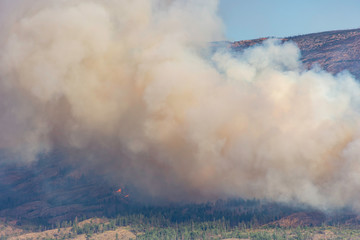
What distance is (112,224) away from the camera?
127000mm

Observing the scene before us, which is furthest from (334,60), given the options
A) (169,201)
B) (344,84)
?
(169,201)

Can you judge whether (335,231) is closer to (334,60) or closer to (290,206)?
(290,206)

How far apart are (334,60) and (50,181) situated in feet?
301

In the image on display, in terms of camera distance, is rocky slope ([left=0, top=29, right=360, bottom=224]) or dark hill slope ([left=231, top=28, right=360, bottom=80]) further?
dark hill slope ([left=231, top=28, right=360, bottom=80])

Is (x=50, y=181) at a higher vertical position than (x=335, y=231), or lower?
higher

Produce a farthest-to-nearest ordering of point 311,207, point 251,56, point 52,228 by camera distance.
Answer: point 251,56
point 52,228
point 311,207

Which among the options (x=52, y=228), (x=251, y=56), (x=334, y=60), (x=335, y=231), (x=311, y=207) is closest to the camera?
(x=335, y=231)

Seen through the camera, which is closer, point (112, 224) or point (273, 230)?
point (273, 230)

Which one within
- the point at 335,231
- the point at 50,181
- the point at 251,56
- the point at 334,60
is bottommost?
the point at 335,231

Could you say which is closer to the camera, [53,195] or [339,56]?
[53,195]

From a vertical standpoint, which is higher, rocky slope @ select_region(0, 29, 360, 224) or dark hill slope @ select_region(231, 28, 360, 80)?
dark hill slope @ select_region(231, 28, 360, 80)

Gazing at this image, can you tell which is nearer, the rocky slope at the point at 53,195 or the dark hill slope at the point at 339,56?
the rocky slope at the point at 53,195

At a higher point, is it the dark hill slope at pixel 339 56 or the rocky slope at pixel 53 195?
the dark hill slope at pixel 339 56

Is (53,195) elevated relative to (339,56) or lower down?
lower down
